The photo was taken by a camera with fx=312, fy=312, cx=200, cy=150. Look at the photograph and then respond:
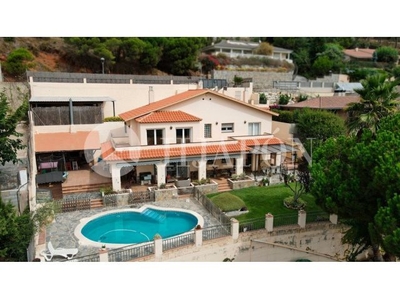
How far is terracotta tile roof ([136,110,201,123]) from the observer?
93.9 feet

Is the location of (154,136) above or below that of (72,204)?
above

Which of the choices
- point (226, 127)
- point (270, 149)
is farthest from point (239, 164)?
point (226, 127)

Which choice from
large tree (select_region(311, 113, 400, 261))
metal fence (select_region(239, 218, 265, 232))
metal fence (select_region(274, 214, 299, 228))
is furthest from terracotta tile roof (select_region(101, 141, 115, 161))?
large tree (select_region(311, 113, 400, 261))

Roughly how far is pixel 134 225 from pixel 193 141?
11156 mm

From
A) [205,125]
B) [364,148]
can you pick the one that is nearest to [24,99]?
[205,125]

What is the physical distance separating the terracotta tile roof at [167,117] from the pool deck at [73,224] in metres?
7.61

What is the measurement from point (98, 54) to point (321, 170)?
151 ft

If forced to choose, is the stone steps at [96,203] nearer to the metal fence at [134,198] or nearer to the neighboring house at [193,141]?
the metal fence at [134,198]

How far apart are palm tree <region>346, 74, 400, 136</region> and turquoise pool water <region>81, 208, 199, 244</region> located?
44.2 feet

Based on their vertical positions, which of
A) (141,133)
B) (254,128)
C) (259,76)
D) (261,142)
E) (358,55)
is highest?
(358,55)

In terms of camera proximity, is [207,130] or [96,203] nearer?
[96,203]

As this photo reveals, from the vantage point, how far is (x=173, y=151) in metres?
28.0

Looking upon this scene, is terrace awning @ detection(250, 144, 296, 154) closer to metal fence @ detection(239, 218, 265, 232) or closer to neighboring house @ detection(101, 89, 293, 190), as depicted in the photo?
neighboring house @ detection(101, 89, 293, 190)

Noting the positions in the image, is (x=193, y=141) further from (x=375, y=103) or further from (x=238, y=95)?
(x=238, y=95)
